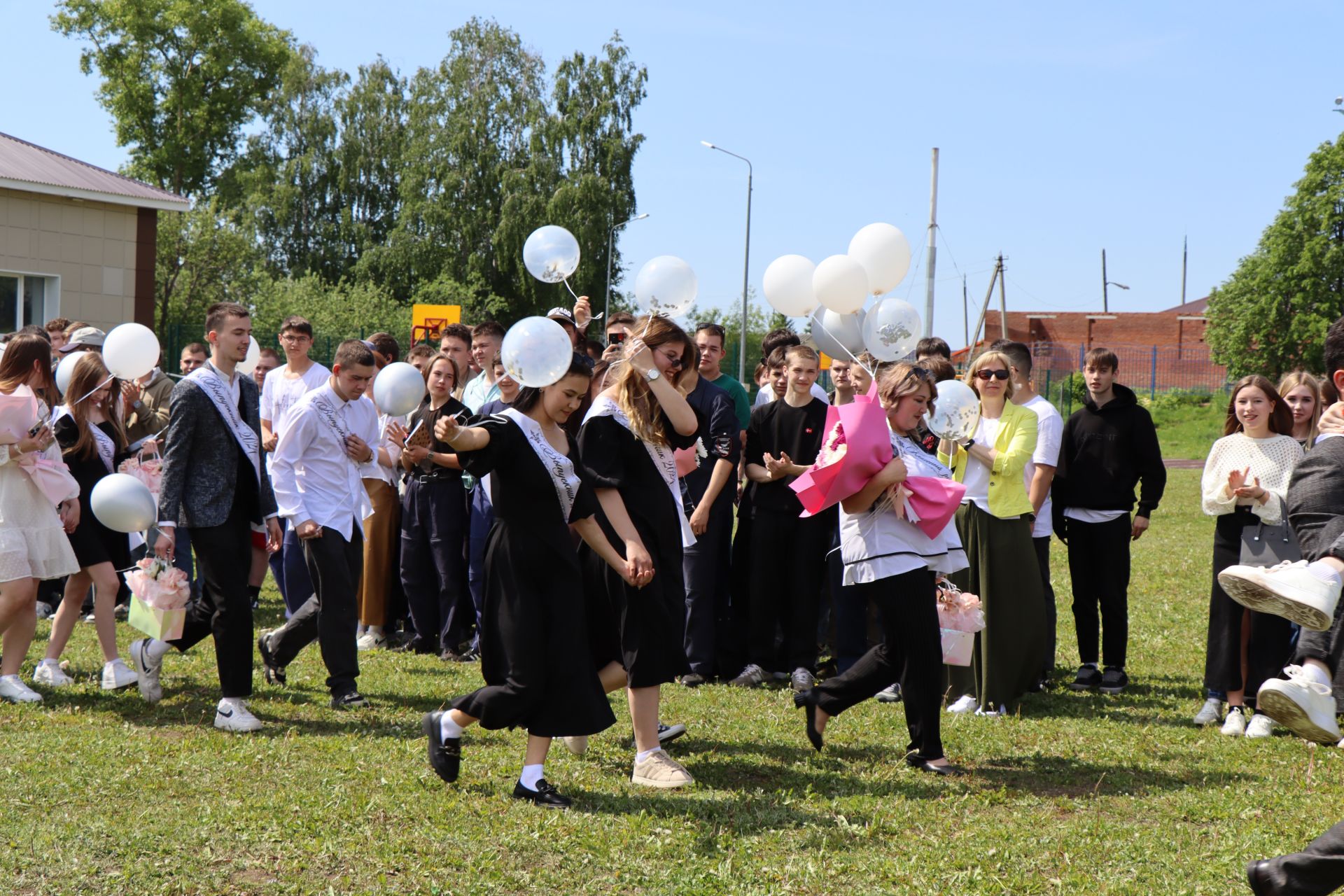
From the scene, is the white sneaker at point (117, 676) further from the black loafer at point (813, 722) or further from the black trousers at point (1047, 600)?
the black trousers at point (1047, 600)

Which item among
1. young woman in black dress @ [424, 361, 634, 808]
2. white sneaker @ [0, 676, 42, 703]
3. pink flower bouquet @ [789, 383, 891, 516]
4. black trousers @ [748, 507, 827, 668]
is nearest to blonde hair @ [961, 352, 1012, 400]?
black trousers @ [748, 507, 827, 668]

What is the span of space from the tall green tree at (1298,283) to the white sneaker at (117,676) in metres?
47.2

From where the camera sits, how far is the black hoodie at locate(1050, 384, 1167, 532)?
311 inches

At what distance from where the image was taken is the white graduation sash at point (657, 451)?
5445mm

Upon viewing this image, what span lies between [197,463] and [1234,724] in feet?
18.6

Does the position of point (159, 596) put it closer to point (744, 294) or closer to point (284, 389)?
point (284, 389)

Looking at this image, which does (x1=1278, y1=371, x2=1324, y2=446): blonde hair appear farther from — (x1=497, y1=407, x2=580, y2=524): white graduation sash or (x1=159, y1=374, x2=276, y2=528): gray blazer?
(x1=159, y1=374, x2=276, y2=528): gray blazer

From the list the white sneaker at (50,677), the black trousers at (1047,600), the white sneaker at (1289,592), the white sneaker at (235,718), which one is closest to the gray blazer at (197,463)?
the white sneaker at (235,718)

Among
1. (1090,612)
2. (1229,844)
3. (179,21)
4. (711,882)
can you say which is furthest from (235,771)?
(179,21)

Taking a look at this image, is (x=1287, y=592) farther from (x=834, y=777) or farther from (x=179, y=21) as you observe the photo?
(x=179, y=21)

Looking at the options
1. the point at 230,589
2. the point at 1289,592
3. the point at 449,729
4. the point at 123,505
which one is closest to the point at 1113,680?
the point at 449,729

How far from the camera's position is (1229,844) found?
4.75 meters

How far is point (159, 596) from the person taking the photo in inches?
259

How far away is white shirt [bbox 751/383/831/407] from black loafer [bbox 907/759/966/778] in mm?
2783
